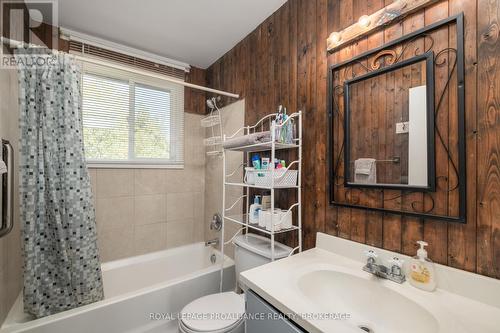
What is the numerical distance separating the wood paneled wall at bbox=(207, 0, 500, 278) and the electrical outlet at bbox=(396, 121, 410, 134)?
0.63 feet

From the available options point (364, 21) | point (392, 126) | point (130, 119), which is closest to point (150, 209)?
point (130, 119)

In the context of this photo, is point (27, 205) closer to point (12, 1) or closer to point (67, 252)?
point (67, 252)

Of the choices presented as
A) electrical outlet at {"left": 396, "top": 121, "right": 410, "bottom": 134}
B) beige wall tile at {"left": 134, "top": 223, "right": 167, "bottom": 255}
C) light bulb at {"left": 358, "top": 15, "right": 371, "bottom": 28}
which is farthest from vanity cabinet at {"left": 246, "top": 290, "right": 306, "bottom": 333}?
Answer: beige wall tile at {"left": 134, "top": 223, "right": 167, "bottom": 255}

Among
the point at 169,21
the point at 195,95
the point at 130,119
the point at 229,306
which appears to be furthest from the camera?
the point at 195,95

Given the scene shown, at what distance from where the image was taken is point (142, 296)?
156cm

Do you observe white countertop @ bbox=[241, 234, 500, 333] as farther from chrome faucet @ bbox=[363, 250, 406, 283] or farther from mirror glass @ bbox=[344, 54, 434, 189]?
mirror glass @ bbox=[344, 54, 434, 189]

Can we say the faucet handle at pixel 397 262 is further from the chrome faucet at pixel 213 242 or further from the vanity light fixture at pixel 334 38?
the chrome faucet at pixel 213 242

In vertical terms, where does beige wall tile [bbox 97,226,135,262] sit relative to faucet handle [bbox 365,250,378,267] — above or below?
below

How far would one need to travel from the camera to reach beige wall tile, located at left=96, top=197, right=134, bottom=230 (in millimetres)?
2063

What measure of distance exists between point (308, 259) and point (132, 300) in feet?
3.94

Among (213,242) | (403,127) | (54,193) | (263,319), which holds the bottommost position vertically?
(213,242)

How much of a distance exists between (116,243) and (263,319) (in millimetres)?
1785

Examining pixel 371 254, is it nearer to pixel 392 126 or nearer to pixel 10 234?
pixel 392 126

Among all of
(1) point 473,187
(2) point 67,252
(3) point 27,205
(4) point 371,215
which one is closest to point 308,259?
(4) point 371,215
